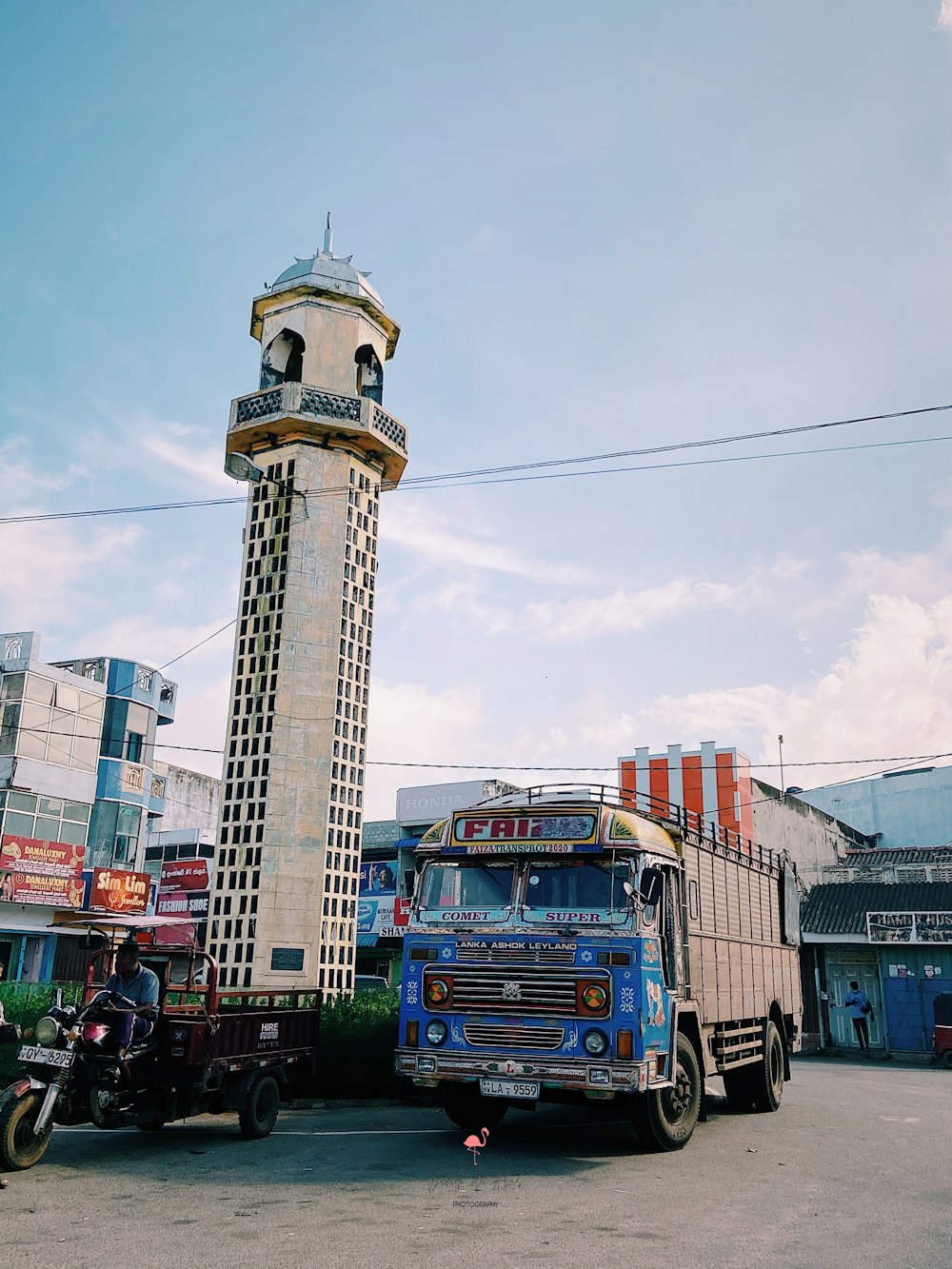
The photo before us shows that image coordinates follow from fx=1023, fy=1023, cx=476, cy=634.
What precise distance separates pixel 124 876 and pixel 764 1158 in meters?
32.3

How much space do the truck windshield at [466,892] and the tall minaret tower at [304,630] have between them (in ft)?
30.1

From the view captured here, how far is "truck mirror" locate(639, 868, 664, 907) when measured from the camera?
9.81 metres

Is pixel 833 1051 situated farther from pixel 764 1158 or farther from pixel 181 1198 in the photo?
pixel 181 1198

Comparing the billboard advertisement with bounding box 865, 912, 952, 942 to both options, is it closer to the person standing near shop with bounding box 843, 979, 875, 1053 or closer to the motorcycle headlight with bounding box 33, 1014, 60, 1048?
the person standing near shop with bounding box 843, 979, 875, 1053

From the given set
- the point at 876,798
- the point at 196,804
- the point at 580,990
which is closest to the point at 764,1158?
the point at 580,990

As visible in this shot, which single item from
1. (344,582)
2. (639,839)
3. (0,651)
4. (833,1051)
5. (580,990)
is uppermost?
(0,651)

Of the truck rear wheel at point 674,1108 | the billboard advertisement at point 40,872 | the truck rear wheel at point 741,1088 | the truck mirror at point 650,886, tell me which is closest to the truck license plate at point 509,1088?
the truck rear wheel at point 674,1108

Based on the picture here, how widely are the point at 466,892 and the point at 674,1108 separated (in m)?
3.00

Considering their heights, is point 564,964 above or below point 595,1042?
above

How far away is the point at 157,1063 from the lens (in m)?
9.80

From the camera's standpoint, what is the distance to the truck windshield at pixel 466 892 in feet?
33.3

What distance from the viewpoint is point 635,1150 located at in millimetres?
10141

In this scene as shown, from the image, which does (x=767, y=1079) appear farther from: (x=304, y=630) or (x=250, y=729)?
(x=304, y=630)

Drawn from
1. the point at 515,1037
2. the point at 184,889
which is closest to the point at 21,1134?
the point at 515,1037
